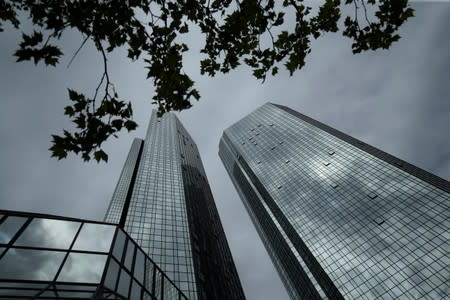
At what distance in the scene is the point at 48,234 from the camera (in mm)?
11000

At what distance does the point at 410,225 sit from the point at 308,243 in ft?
81.7

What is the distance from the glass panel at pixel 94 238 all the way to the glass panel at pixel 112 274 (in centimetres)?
79

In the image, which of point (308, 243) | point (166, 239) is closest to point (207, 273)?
point (166, 239)

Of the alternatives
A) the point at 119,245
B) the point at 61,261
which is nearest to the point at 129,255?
the point at 119,245

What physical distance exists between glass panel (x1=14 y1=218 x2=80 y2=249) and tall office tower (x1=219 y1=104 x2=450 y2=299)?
2209 inches

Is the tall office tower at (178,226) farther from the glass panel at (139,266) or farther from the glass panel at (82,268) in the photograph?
the glass panel at (82,268)

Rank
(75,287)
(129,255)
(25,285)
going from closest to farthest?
1. (25,285)
2. (75,287)
3. (129,255)

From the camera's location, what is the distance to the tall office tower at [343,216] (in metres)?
46.6

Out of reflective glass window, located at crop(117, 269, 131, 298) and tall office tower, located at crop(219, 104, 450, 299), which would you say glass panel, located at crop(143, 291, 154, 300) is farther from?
tall office tower, located at crop(219, 104, 450, 299)

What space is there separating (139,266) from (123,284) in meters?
2.72

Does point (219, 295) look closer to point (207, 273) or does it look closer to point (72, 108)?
point (207, 273)

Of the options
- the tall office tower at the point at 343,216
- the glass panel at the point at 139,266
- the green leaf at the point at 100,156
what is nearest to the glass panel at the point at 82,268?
the glass panel at the point at 139,266

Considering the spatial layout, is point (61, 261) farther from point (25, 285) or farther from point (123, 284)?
point (123, 284)

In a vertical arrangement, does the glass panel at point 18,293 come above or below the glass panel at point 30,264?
below
